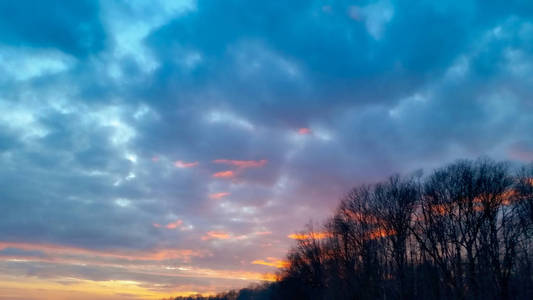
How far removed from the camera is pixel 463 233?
5109 cm

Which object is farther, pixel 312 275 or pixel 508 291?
pixel 312 275

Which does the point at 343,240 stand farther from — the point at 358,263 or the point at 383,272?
the point at 383,272

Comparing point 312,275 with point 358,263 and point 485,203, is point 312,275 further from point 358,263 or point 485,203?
point 485,203

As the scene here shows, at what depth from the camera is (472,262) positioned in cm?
4862

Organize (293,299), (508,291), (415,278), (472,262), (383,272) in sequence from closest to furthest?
(508,291) < (472,262) < (415,278) < (383,272) < (293,299)

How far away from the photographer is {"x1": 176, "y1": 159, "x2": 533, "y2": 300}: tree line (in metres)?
48.2

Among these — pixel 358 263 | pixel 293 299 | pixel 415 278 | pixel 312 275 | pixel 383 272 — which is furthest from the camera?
pixel 293 299

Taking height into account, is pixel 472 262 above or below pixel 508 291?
above

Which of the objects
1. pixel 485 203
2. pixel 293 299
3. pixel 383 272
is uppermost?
pixel 485 203

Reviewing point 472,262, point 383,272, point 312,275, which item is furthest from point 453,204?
point 312,275

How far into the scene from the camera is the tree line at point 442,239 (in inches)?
1900

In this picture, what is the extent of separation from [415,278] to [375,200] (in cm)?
1251

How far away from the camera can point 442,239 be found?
5347 centimetres

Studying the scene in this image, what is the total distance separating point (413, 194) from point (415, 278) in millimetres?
11655
